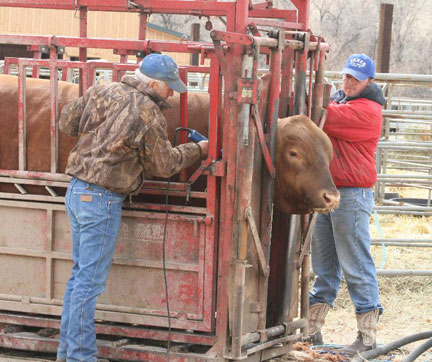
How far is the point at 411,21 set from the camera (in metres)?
48.2

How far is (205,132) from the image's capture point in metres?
5.11

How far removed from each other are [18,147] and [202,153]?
1463 mm

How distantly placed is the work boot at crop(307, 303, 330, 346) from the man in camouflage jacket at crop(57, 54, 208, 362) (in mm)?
1823

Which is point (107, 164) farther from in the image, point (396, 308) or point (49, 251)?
point (396, 308)

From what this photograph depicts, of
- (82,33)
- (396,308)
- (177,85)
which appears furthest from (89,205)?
(396,308)

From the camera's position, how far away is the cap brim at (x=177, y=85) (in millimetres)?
4533

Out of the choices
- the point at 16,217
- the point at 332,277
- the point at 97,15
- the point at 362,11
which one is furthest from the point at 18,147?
the point at 362,11

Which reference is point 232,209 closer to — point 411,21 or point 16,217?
point 16,217

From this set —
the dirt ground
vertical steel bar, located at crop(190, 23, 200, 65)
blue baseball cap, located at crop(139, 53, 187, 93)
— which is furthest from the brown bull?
vertical steel bar, located at crop(190, 23, 200, 65)

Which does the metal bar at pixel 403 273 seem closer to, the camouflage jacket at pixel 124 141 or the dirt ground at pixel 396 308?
the dirt ground at pixel 396 308

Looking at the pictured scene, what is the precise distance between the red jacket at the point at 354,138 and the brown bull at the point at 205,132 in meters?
0.54

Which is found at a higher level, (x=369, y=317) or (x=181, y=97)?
(x=181, y=97)

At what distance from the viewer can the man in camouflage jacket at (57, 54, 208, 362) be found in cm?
445

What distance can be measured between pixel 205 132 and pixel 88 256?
1.21m
